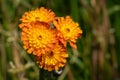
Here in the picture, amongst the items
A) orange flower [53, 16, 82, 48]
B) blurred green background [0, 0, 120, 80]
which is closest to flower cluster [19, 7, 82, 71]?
orange flower [53, 16, 82, 48]

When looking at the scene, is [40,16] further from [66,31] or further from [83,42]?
[83,42]

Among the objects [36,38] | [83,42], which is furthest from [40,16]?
[83,42]

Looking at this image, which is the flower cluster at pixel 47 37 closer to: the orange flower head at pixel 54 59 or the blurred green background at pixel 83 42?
the orange flower head at pixel 54 59

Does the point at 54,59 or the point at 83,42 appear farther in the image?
the point at 83,42

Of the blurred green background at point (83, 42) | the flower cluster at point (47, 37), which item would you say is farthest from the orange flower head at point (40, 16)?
the blurred green background at point (83, 42)
